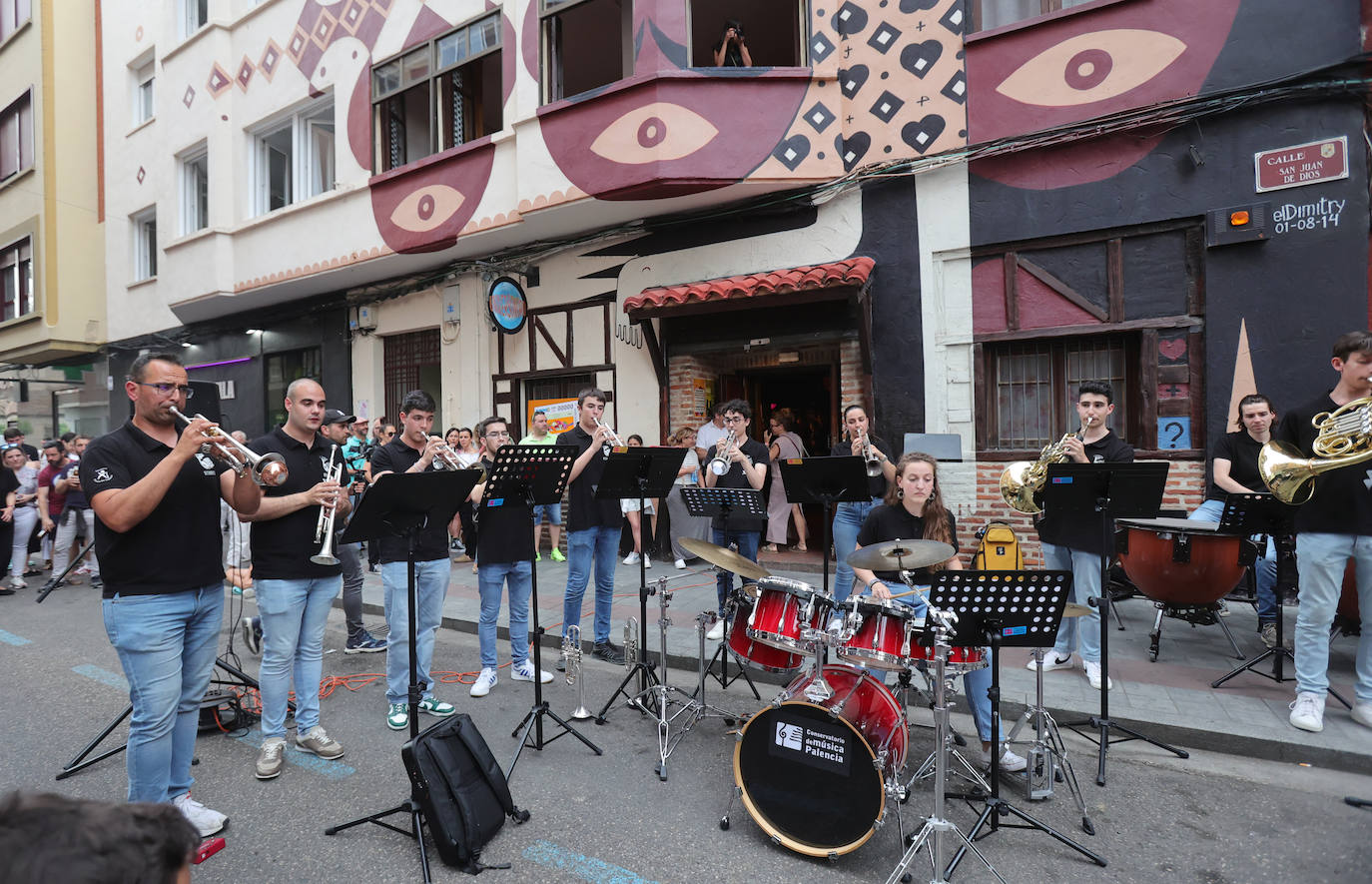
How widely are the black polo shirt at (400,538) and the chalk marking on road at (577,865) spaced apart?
2064 mm

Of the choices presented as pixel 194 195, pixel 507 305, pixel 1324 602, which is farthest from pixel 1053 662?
pixel 194 195

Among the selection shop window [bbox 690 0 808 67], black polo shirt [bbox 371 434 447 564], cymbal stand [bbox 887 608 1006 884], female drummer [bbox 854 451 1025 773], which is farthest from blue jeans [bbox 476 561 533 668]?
shop window [bbox 690 0 808 67]

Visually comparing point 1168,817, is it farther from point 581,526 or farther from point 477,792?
point 581,526

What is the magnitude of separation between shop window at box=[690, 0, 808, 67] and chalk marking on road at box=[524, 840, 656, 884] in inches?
366

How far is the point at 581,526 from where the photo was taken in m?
5.84

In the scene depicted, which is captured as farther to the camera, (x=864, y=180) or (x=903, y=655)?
(x=864, y=180)

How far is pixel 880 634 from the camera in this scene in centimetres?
341

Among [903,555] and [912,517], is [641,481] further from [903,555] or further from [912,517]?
[903,555]

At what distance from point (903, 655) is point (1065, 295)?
6.01 m

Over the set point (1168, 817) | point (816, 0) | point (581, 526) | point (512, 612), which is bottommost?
point (1168, 817)

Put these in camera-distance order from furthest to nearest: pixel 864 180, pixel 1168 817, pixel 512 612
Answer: pixel 864 180
pixel 512 612
pixel 1168 817

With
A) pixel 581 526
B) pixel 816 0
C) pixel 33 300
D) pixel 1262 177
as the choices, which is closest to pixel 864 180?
pixel 816 0

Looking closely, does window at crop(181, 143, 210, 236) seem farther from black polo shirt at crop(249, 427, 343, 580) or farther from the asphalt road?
black polo shirt at crop(249, 427, 343, 580)

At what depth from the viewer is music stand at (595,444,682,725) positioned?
15.8 feet
